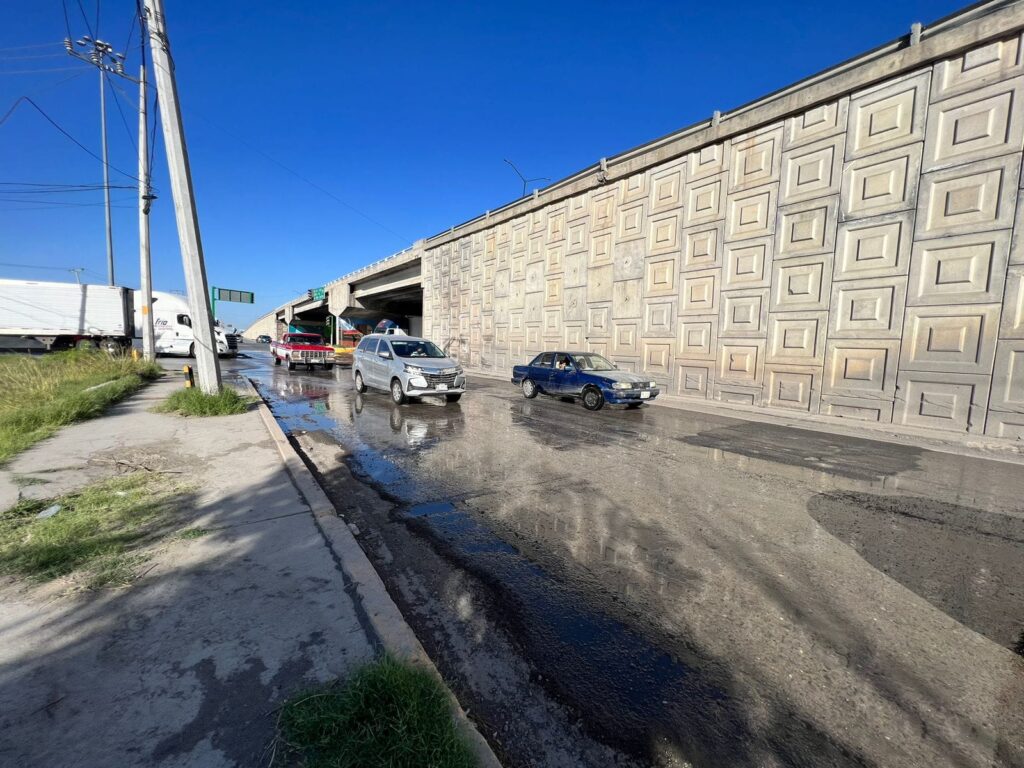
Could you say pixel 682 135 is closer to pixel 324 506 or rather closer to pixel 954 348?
pixel 954 348

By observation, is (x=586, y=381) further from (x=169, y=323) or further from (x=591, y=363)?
(x=169, y=323)

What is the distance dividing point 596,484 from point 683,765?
383 cm

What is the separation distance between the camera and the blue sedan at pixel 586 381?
38.3ft

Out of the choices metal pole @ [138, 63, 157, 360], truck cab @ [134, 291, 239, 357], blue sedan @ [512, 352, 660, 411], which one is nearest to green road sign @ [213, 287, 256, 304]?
truck cab @ [134, 291, 239, 357]

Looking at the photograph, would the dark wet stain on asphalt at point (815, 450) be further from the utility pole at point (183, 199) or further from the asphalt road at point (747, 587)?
the utility pole at point (183, 199)

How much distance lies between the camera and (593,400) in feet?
39.7

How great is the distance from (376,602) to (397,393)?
30.1 feet

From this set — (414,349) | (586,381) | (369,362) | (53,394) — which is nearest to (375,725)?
(586,381)

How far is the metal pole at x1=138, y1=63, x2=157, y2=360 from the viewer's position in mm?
14711

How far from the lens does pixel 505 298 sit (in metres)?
23.4

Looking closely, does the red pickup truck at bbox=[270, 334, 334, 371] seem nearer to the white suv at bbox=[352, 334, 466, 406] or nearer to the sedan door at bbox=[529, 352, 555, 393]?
the white suv at bbox=[352, 334, 466, 406]

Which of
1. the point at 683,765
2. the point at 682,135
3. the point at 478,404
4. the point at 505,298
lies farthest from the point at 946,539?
the point at 505,298

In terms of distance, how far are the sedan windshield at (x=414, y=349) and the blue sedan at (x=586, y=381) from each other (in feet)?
10.8

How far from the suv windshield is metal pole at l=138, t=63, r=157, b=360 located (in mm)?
7627
